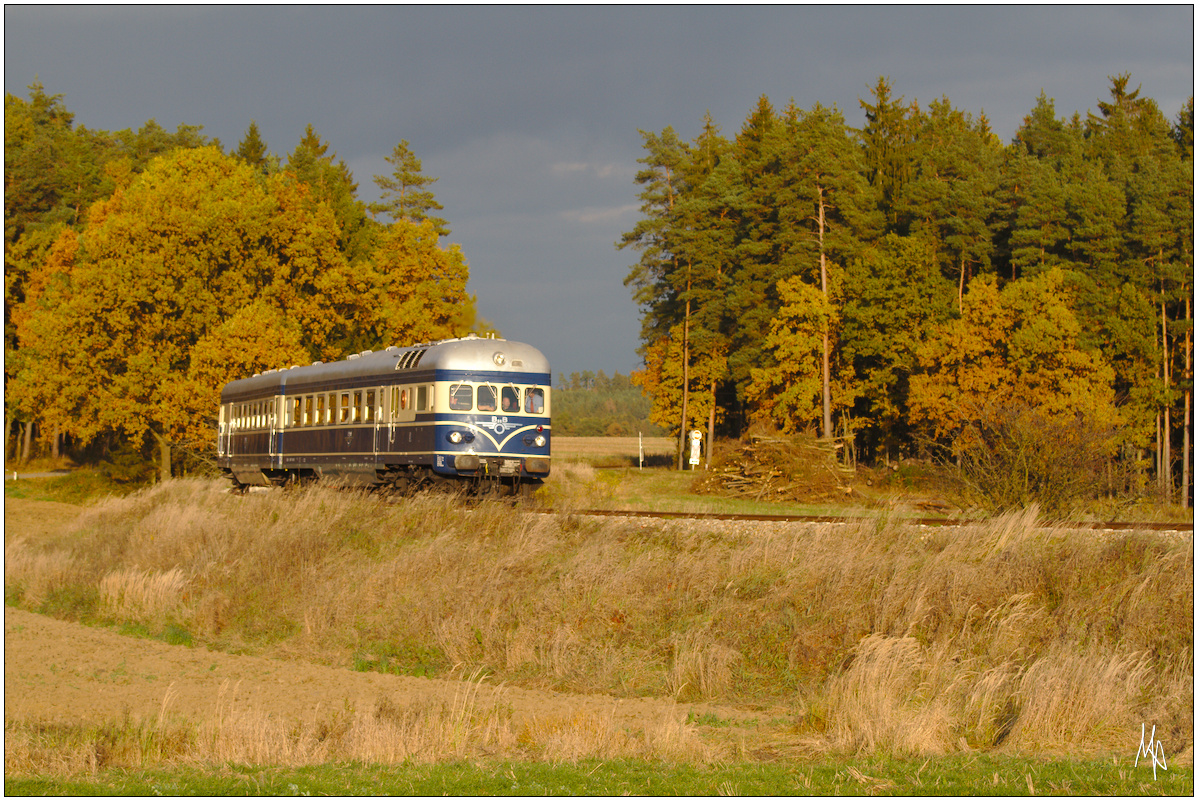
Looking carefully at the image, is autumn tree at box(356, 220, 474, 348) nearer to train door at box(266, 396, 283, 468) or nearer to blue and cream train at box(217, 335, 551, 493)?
train door at box(266, 396, 283, 468)

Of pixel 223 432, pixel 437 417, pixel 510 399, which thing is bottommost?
pixel 223 432

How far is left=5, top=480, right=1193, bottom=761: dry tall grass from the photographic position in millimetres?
13078

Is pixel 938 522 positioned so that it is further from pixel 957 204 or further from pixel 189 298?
pixel 957 204

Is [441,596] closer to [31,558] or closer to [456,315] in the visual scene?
[31,558]

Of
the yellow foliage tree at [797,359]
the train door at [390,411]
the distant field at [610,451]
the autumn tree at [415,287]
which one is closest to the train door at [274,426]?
the train door at [390,411]

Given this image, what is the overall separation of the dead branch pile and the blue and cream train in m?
10.9

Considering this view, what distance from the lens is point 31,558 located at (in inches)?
1070

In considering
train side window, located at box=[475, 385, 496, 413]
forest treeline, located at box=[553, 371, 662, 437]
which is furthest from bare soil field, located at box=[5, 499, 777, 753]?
forest treeline, located at box=[553, 371, 662, 437]

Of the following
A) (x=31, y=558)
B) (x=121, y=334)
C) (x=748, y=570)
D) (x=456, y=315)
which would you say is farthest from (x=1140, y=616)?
(x=456, y=315)

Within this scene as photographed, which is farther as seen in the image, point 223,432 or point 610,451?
point 610,451

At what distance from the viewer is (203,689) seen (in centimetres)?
1686

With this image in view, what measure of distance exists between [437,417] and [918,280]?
33204mm

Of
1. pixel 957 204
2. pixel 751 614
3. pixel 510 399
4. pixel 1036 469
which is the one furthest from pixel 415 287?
pixel 751 614

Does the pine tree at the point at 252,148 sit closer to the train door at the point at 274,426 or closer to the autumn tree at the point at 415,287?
the autumn tree at the point at 415,287
